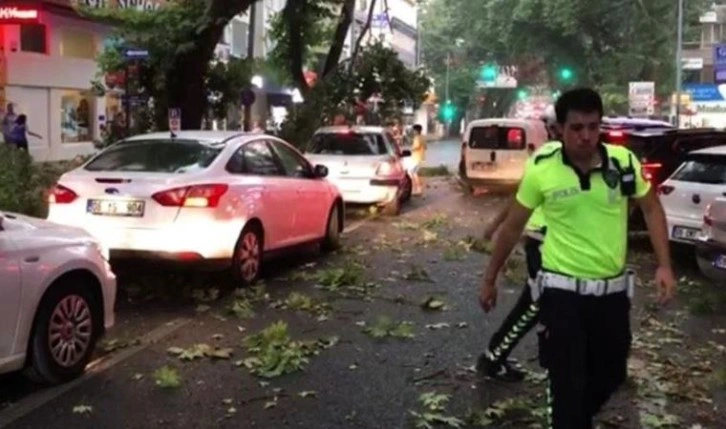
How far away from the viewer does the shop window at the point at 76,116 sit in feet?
96.5

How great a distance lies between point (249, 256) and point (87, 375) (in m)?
3.25

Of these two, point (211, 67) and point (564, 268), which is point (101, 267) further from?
point (211, 67)

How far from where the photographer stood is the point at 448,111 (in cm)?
7881

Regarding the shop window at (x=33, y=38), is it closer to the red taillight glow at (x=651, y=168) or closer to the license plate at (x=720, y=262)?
the red taillight glow at (x=651, y=168)

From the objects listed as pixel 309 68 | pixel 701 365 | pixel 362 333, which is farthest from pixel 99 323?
pixel 309 68

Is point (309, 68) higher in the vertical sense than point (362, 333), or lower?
higher

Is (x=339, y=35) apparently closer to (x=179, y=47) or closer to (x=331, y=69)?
(x=331, y=69)

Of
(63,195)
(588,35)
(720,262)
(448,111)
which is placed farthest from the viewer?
(448,111)

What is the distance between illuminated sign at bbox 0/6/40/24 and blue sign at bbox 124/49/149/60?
8100 mm

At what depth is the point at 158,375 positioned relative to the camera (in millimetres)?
6055

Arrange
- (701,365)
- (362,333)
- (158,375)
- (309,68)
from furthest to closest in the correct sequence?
(309,68)
(362,333)
(701,365)
(158,375)

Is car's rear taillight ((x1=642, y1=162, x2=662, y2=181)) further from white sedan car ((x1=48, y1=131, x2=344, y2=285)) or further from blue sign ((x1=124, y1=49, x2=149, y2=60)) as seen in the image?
blue sign ((x1=124, y1=49, x2=149, y2=60))

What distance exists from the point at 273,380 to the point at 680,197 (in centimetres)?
605

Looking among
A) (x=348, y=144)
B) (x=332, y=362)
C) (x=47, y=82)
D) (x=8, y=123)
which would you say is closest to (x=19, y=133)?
(x=8, y=123)
